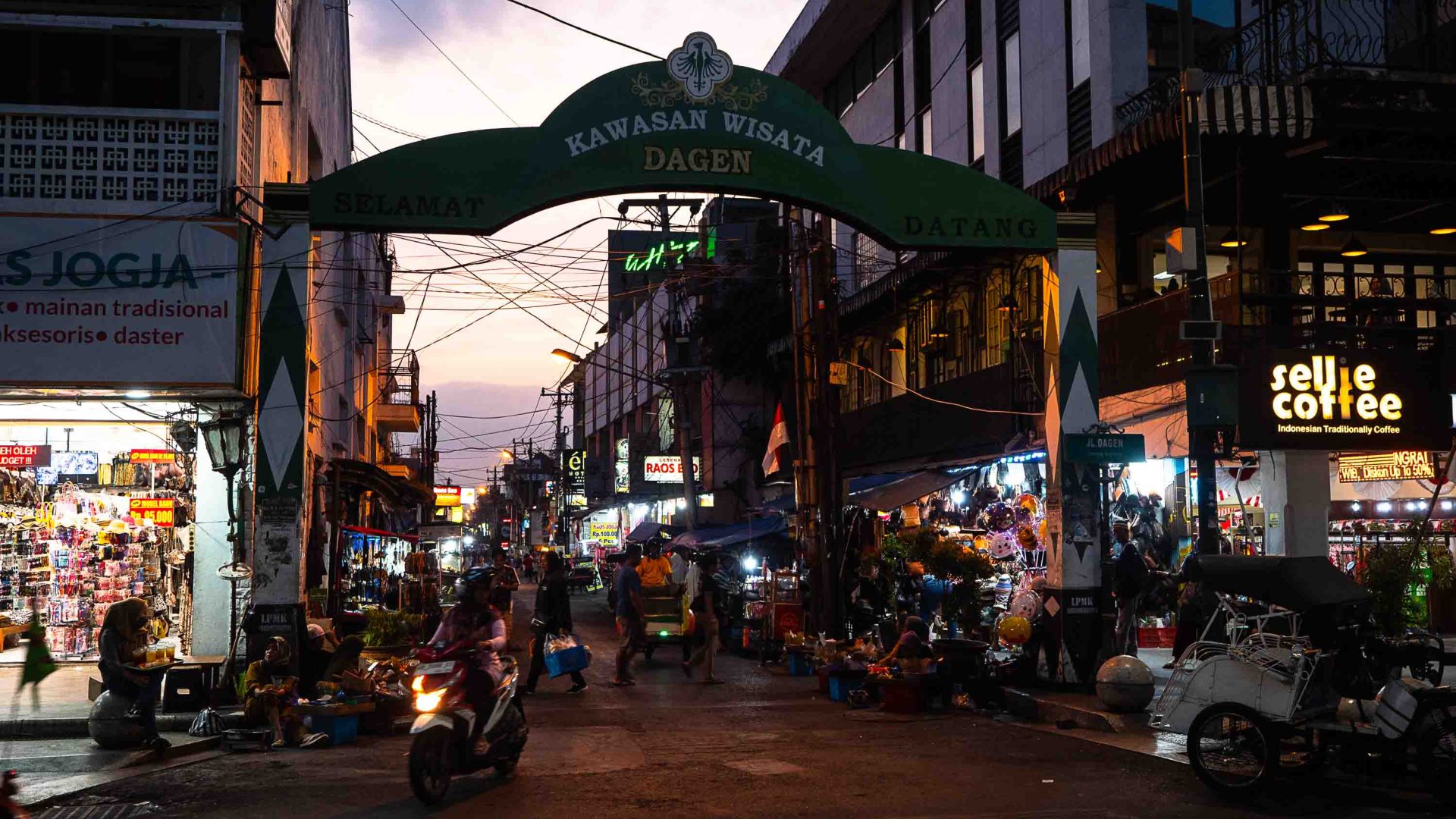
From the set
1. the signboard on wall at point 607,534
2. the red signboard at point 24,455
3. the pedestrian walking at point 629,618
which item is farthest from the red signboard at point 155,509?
the signboard on wall at point 607,534

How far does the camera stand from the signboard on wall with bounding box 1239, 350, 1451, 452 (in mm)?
17922

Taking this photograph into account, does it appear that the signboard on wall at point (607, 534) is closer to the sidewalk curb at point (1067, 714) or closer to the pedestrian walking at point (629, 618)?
the pedestrian walking at point (629, 618)

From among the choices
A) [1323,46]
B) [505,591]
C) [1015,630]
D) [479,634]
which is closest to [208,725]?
[505,591]

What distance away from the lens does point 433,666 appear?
408 inches

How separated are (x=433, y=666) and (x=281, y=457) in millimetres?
5523

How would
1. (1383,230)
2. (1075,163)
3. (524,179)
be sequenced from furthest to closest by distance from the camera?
(1383,230) → (1075,163) → (524,179)

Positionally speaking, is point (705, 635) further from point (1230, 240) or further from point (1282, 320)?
point (1230, 240)

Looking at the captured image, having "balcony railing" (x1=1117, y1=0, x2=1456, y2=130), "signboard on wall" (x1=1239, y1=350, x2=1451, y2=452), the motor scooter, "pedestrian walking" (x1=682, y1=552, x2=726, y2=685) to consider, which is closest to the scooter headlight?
the motor scooter

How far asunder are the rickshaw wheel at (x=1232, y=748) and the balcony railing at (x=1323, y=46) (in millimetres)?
10209

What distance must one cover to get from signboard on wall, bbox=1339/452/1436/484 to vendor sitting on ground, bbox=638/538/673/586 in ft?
40.3

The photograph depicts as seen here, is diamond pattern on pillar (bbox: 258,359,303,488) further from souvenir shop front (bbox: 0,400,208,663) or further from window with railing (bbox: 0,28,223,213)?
souvenir shop front (bbox: 0,400,208,663)

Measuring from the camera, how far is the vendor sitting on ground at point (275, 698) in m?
13.1

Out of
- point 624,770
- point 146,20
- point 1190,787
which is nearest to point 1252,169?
point 1190,787

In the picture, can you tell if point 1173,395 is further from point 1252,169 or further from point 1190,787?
point 1190,787
